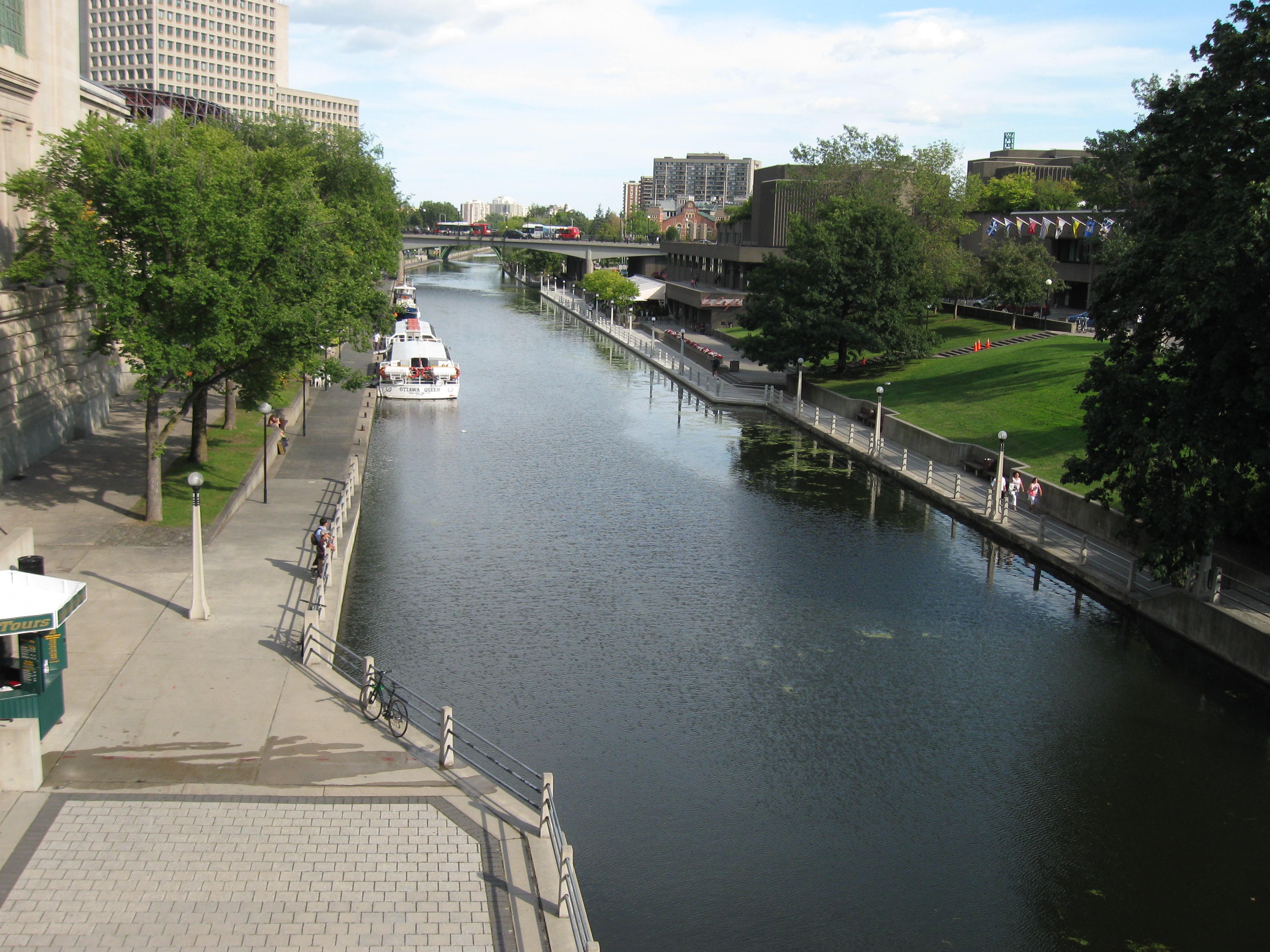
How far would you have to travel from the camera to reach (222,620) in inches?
827

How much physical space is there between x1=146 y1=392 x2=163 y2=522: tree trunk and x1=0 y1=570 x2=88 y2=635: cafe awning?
399 inches

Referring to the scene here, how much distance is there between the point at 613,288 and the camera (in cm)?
10275

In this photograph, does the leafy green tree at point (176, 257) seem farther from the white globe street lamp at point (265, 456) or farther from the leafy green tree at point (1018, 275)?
the leafy green tree at point (1018, 275)

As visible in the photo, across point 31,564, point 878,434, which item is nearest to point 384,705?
point 31,564

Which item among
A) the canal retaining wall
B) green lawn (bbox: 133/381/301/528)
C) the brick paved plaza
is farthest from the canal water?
green lawn (bbox: 133/381/301/528)

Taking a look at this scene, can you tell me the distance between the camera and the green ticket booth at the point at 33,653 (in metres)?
15.5

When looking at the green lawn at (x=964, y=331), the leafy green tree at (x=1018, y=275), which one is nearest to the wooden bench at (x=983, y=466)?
the green lawn at (x=964, y=331)

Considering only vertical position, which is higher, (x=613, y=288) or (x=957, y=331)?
(x=613, y=288)

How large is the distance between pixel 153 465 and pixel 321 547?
6683 mm

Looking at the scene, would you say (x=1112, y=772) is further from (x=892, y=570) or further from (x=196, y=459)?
(x=196, y=459)

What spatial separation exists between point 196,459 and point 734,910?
→ 83.7 feet

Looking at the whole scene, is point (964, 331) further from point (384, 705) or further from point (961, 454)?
point (384, 705)

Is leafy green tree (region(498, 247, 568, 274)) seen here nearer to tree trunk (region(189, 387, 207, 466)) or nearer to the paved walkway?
tree trunk (region(189, 387, 207, 466))

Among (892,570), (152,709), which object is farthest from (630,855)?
(892,570)
